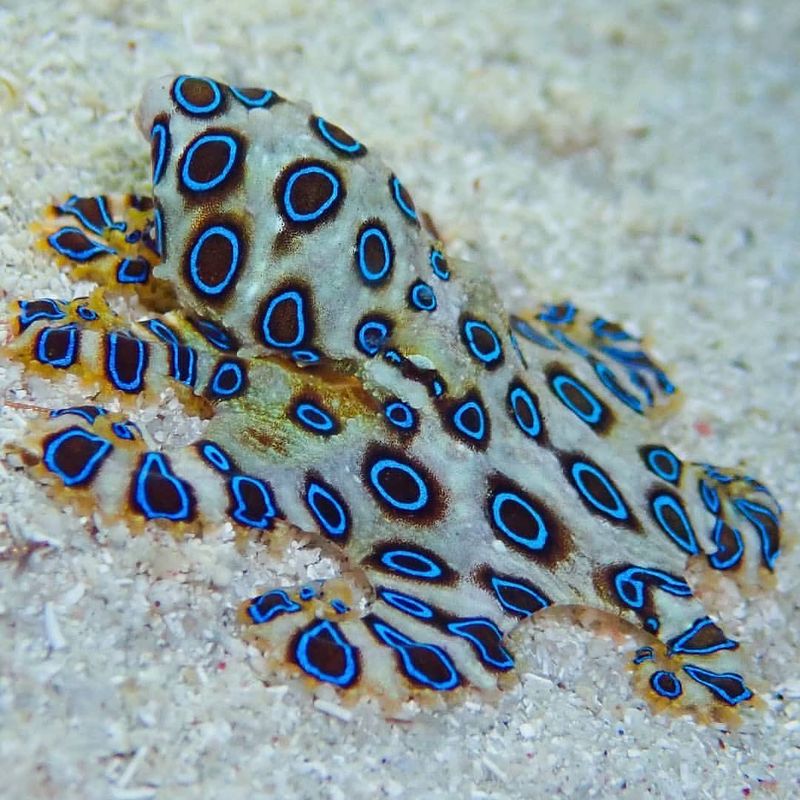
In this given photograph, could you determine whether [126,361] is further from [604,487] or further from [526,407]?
[604,487]

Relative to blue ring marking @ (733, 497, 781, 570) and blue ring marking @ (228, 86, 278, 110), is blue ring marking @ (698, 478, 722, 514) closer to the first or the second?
blue ring marking @ (733, 497, 781, 570)

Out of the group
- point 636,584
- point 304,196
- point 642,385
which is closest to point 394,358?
point 304,196

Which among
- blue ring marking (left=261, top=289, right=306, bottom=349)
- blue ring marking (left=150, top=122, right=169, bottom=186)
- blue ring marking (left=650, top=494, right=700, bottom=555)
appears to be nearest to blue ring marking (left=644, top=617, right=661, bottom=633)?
blue ring marking (left=650, top=494, right=700, bottom=555)

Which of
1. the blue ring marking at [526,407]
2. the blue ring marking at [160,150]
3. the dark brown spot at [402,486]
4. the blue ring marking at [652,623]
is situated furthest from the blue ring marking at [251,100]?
the blue ring marking at [652,623]

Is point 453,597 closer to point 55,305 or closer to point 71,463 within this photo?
point 71,463

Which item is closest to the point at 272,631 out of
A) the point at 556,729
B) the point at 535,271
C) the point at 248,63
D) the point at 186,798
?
the point at 186,798
